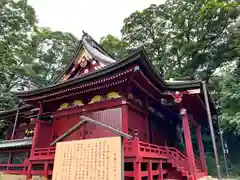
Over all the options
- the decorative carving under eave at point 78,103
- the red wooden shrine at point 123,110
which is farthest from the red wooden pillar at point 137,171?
the decorative carving under eave at point 78,103

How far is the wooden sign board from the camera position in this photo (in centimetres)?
366

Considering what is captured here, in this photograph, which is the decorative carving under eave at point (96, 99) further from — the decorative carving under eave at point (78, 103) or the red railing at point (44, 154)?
the red railing at point (44, 154)

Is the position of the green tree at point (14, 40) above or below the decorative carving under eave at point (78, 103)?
above

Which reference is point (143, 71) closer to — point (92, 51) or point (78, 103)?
point (78, 103)

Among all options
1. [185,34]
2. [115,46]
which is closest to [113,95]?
[185,34]

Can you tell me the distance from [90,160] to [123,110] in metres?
4.71

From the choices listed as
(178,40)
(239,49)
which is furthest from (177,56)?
(239,49)

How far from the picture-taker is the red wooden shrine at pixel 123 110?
7648 mm

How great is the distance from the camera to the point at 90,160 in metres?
3.93

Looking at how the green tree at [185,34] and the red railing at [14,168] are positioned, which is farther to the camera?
the green tree at [185,34]

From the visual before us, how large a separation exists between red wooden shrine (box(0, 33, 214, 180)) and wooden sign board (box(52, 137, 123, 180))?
3033 mm

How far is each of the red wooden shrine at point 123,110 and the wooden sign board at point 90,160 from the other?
119 inches

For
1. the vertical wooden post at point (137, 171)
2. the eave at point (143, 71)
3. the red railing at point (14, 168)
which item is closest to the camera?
the vertical wooden post at point (137, 171)

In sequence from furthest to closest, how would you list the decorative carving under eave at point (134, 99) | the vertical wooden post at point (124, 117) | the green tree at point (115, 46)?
the green tree at point (115, 46), the decorative carving under eave at point (134, 99), the vertical wooden post at point (124, 117)
